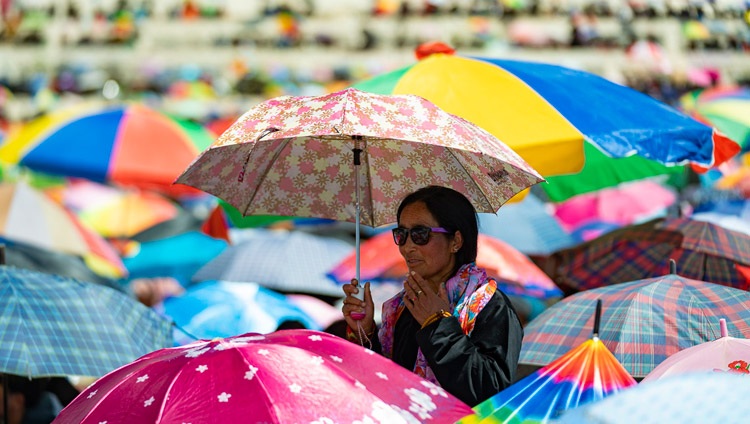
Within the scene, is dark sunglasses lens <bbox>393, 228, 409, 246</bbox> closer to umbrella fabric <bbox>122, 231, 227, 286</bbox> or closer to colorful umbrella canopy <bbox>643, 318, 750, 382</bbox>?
colorful umbrella canopy <bbox>643, 318, 750, 382</bbox>

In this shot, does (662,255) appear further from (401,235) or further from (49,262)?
(49,262)

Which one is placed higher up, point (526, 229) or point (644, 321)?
point (644, 321)

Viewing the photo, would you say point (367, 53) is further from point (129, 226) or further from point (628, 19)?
point (129, 226)

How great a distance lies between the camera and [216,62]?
1001 inches

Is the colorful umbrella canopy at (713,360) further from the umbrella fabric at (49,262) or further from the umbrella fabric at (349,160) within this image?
the umbrella fabric at (49,262)

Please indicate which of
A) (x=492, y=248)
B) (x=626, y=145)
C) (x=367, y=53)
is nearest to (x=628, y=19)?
(x=367, y=53)

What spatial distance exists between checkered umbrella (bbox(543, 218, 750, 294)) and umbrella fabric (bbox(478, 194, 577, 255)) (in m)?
2.70

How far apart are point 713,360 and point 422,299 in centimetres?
99

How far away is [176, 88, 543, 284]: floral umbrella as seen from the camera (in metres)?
4.06

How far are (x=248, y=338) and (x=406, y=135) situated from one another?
1026 millimetres

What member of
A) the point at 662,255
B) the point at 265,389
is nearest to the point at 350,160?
the point at 265,389

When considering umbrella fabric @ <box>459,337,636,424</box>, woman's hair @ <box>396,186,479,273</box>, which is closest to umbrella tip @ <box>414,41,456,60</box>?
woman's hair @ <box>396,186,479,273</box>

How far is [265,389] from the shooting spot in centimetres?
296

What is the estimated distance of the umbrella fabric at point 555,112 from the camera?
5.05m
